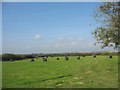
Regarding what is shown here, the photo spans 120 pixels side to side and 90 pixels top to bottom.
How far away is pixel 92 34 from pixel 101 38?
1.43m

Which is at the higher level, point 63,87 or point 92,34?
point 92,34

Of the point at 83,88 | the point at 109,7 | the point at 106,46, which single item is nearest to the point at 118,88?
the point at 83,88

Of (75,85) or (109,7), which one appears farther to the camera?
(109,7)

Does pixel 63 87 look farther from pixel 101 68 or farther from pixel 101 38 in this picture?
pixel 101 68

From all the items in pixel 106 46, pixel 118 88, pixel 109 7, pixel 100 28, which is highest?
pixel 109 7

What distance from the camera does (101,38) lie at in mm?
34938

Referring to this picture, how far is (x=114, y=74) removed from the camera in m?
33.0

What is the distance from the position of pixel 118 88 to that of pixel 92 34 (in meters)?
13.0

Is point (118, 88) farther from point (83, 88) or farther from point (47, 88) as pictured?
point (47, 88)

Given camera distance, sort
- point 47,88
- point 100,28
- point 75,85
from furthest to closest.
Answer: point 100,28 < point 75,85 < point 47,88

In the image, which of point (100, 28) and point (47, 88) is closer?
point (47, 88)

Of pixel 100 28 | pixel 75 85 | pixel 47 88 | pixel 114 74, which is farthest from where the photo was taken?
pixel 100 28

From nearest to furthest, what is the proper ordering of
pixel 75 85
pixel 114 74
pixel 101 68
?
pixel 75 85, pixel 114 74, pixel 101 68

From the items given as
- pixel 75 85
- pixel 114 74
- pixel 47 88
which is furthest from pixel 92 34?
pixel 47 88
